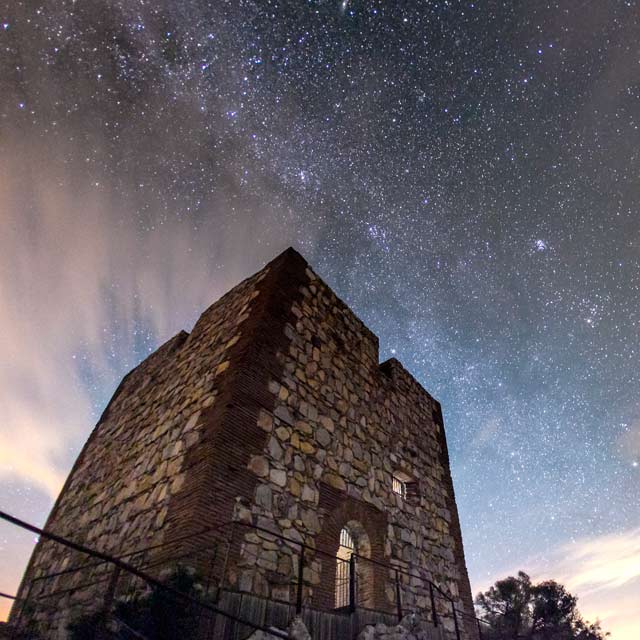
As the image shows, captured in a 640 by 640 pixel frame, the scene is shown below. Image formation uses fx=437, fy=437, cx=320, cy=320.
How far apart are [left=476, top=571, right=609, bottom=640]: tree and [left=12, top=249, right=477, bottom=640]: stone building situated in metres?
16.4

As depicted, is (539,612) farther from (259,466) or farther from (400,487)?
(259,466)

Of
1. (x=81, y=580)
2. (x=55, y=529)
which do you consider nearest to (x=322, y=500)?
(x=81, y=580)

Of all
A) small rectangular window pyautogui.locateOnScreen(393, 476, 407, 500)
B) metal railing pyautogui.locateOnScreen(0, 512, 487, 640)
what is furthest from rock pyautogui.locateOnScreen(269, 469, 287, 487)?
small rectangular window pyautogui.locateOnScreen(393, 476, 407, 500)

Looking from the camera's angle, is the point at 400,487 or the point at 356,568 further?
the point at 400,487

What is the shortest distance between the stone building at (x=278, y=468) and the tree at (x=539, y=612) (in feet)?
53.9

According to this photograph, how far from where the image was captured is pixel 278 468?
622cm

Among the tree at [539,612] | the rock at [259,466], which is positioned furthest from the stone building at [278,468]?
the tree at [539,612]

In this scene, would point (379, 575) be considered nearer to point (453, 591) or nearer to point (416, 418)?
point (453, 591)

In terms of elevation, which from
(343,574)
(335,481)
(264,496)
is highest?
(335,481)

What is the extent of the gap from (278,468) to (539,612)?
2327 centimetres

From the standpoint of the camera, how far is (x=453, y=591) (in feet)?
28.2

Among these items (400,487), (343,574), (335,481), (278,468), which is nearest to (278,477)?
(278,468)

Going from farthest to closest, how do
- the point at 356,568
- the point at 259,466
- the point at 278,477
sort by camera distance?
the point at 356,568 → the point at 278,477 → the point at 259,466

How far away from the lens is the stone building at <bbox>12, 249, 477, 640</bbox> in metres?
5.62
